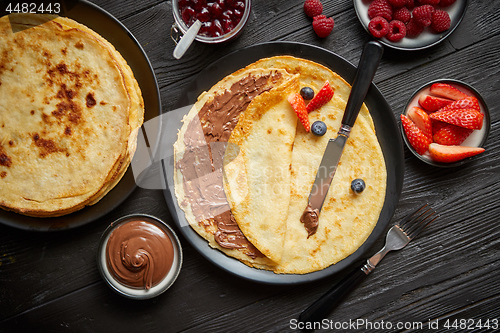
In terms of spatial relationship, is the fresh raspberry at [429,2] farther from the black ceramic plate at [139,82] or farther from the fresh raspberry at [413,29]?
the black ceramic plate at [139,82]

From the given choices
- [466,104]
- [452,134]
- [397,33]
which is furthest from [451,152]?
[397,33]

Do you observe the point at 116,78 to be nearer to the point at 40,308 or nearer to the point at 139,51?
the point at 139,51

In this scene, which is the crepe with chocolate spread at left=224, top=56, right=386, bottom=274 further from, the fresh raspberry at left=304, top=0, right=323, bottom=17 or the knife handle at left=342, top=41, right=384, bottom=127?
the fresh raspberry at left=304, top=0, right=323, bottom=17

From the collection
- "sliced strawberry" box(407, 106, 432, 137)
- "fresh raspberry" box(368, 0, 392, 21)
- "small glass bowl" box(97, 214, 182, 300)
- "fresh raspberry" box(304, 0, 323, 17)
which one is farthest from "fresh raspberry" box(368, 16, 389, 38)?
"small glass bowl" box(97, 214, 182, 300)

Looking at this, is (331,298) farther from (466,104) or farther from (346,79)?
(466,104)

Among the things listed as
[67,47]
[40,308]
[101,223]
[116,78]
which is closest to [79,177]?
[101,223]

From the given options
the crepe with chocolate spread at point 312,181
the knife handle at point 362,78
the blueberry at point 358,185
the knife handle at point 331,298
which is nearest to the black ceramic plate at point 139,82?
the crepe with chocolate spread at point 312,181
